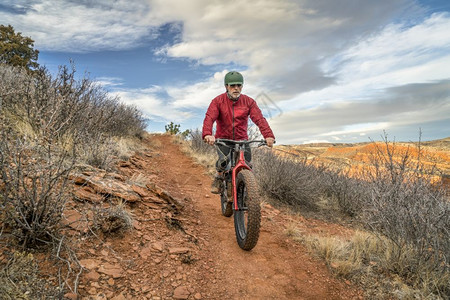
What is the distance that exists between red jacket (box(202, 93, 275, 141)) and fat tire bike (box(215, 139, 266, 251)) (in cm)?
38

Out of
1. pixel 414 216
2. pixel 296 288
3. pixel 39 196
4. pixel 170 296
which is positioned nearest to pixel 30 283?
pixel 39 196

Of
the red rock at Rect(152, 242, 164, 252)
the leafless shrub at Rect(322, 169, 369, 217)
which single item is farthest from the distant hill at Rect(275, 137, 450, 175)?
the red rock at Rect(152, 242, 164, 252)

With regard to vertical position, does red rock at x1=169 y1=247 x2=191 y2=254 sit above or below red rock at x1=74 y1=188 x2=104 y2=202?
below

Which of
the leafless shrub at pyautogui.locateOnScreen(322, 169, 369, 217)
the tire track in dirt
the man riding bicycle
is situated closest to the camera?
the tire track in dirt

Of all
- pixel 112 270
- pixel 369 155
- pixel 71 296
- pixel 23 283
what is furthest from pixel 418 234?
pixel 369 155

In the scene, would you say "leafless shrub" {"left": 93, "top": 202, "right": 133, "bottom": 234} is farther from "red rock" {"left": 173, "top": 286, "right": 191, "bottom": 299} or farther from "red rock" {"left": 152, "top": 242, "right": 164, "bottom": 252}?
"red rock" {"left": 173, "top": 286, "right": 191, "bottom": 299}

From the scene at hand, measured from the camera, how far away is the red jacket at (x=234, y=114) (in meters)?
4.38

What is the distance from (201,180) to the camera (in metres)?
7.62

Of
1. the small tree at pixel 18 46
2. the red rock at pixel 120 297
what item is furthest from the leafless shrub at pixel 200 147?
the small tree at pixel 18 46

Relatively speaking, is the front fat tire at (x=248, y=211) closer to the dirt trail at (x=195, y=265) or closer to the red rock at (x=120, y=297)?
the dirt trail at (x=195, y=265)

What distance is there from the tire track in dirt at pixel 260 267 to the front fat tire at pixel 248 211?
0.20 metres

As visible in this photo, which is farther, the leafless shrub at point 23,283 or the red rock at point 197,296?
the red rock at point 197,296

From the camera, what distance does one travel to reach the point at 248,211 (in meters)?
3.22

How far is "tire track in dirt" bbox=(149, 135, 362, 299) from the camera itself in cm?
281
